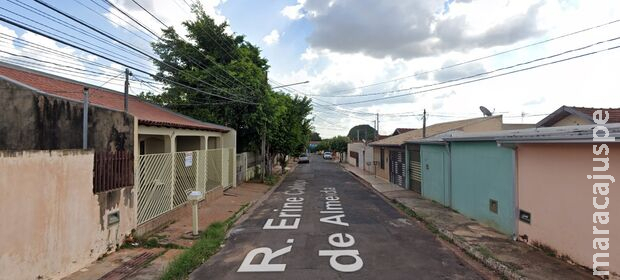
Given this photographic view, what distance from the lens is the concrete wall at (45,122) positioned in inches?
224

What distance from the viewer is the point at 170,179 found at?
11.3 metres

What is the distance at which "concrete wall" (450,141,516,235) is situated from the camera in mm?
9398

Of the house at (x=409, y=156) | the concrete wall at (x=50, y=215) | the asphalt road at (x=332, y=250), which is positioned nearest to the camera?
the concrete wall at (x=50, y=215)

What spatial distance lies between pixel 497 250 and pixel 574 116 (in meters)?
12.0

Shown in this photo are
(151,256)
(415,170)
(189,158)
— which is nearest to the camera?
(151,256)

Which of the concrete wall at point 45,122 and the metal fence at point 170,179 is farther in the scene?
the metal fence at point 170,179

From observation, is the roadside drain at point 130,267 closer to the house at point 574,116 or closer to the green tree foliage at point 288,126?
the house at point 574,116

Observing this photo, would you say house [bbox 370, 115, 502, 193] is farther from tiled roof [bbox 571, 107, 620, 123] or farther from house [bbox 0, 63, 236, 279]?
house [bbox 0, 63, 236, 279]

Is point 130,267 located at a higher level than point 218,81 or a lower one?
lower

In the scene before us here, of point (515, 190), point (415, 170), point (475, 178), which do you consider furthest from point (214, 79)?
point (515, 190)

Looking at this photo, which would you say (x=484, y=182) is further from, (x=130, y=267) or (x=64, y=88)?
(x=64, y=88)

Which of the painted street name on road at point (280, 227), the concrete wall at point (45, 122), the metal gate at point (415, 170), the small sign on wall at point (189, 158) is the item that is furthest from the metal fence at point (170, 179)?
the metal gate at point (415, 170)

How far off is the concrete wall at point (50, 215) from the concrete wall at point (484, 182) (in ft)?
30.0

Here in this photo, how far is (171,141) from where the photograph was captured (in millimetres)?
12312
